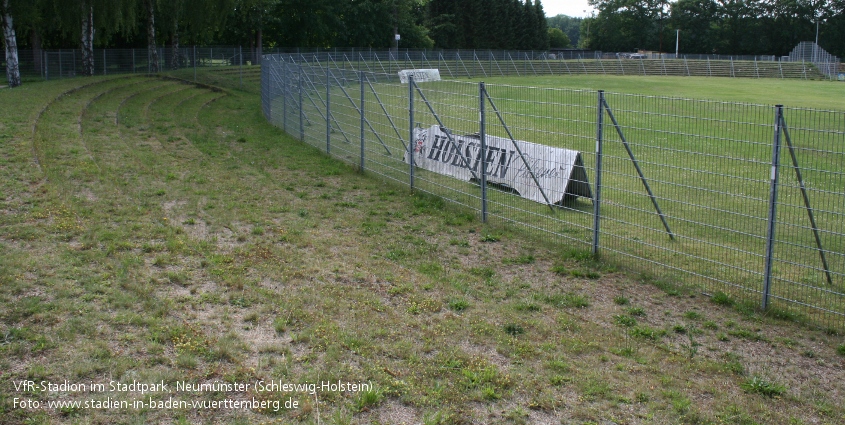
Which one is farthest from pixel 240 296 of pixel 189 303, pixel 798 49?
pixel 798 49

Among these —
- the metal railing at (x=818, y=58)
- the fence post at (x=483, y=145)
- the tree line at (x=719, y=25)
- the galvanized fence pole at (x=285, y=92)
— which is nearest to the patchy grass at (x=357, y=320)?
the fence post at (x=483, y=145)

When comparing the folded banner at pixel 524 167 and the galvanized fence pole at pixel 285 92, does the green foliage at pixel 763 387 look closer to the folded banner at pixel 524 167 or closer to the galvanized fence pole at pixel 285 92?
the folded banner at pixel 524 167

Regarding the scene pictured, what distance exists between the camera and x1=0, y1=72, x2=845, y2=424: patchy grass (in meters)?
5.09

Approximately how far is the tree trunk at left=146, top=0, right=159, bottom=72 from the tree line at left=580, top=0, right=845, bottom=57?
87.2 metres

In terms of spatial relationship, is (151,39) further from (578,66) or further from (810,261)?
(578,66)

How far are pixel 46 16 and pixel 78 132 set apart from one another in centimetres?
2454

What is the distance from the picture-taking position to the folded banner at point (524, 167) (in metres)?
10.6

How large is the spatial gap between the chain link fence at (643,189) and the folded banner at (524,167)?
0.02 meters

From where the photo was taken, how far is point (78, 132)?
619 inches

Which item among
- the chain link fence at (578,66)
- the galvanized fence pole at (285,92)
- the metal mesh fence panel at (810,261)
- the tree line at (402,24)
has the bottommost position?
the metal mesh fence panel at (810,261)

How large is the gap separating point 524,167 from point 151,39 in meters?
31.6

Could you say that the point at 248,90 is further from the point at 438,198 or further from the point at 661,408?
the point at 661,408

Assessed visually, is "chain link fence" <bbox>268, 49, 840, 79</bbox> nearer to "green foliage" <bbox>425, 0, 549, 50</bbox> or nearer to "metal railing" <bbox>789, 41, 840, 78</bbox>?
"metal railing" <bbox>789, 41, 840, 78</bbox>

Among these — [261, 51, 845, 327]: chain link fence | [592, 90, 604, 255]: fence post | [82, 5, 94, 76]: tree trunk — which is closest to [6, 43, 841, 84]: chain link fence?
[82, 5, 94, 76]: tree trunk
